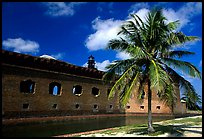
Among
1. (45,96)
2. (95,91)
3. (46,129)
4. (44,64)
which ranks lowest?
(46,129)

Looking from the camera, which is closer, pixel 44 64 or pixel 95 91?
pixel 44 64

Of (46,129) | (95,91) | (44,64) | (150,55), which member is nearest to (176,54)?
(150,55)

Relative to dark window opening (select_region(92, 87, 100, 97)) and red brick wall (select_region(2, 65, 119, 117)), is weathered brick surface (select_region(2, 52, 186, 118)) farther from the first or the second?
dark window opening (select_region(92, 87, 100, 97))

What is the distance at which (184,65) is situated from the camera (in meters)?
10.9

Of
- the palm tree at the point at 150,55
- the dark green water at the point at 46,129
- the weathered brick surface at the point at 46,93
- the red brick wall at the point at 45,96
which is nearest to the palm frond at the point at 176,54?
the palm tree at the point at 150,55

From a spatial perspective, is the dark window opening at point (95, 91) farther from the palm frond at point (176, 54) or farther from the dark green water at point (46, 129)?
the palm frond at point (176, 54)

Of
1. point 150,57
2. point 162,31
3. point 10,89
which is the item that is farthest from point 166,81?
point 10,89

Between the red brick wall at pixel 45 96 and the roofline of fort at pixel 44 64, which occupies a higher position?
the roofline of fort at pixel 44 64

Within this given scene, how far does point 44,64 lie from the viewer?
22719 mm

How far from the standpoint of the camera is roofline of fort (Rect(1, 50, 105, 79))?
65.8 feet

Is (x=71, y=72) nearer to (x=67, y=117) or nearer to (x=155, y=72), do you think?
(x=67, y=117)

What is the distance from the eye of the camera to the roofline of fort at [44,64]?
20062 mm

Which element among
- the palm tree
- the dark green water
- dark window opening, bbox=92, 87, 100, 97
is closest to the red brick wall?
dark window opening, bbox=92, 87, 100, 97

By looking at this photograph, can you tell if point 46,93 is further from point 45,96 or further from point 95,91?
point 95,91
